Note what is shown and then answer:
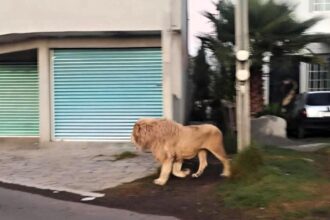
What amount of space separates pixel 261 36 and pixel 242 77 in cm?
611

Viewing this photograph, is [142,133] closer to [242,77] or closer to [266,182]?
[242,77]

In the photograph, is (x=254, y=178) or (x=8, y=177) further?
(x=8, y=177)

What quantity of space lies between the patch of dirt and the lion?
292 mm

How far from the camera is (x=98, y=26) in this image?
14.6 metres

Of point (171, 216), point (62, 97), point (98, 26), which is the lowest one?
point (171, 216)

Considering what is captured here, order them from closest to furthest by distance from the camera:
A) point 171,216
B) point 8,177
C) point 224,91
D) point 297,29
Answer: point 171,216, point 8,177, point 297,29, point 224,91

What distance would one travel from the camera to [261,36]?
52.9 ft

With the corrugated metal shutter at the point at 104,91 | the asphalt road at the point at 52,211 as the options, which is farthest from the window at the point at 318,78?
the asphalt road at the point at 52,211

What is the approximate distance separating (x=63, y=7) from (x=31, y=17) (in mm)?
833

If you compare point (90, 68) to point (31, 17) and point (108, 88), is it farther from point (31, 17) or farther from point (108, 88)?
point (31, 17)

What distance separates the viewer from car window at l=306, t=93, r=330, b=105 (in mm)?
17953

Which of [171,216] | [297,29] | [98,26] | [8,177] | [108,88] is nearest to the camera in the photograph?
[171,216]

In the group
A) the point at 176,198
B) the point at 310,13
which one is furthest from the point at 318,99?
the point at 176,198

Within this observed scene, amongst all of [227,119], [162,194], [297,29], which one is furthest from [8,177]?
[297,29]
